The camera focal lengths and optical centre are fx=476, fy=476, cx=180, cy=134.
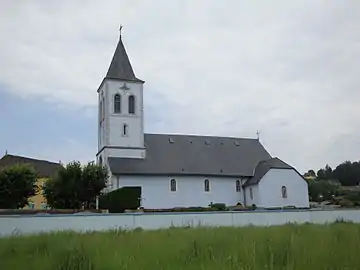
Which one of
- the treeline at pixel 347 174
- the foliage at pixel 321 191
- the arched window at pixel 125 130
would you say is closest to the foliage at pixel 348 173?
the treeline at pixel 347 174

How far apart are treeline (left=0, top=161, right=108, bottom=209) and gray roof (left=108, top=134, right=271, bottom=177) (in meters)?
4.46

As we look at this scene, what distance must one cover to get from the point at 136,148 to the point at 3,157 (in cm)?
2618

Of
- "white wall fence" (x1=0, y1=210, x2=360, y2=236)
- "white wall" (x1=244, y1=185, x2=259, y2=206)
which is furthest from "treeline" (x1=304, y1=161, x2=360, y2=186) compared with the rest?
"white wall fence" (x1=0, y1=210, x2=360, y2=236)

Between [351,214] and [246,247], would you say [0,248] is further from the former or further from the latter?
[351,214]

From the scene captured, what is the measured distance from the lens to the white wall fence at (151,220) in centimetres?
2112

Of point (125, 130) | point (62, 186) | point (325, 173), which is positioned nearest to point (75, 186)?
point (62, 186)

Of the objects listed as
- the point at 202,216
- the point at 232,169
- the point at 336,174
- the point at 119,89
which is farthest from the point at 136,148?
the point at 336,174

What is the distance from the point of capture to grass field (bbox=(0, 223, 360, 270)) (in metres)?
9.05

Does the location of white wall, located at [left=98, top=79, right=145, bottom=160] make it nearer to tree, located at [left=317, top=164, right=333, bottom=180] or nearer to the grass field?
the grass field

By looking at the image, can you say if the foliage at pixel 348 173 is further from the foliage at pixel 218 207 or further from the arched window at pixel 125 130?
the arched window at pixel 125 130

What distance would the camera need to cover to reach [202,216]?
2442cm

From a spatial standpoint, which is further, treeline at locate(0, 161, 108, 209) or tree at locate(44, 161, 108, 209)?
tree at locate(44, 161, 108, 209)

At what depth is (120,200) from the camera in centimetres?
3875

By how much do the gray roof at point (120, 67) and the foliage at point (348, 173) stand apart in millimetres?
48825
